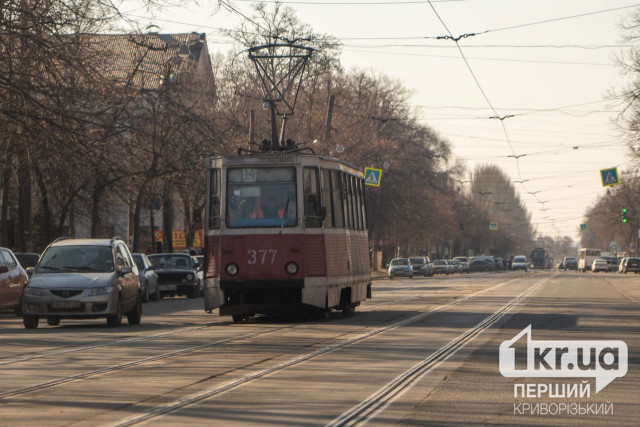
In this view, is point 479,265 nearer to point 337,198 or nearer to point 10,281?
point 10,281

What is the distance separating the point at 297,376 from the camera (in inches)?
505

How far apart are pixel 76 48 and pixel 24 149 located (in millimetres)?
3605

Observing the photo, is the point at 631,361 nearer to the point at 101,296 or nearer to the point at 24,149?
the point at 101,296

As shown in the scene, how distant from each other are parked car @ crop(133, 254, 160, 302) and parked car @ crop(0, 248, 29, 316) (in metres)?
8.62

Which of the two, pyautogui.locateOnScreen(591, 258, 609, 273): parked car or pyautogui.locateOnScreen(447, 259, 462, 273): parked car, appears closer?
pyautogui.locateOnScreen(447, 259, 462, 273): parked car

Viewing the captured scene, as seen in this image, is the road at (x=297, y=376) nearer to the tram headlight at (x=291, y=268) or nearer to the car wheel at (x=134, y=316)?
the car wheel at (x=134, y=316)

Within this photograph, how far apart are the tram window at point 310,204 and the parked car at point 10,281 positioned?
23.1 feet

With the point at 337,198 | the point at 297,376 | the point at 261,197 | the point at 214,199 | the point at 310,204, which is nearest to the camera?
the point at 297,376

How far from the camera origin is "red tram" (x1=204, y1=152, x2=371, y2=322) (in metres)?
22.3

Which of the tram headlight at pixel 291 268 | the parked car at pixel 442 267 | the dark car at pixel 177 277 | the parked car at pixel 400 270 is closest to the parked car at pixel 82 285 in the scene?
the tram headlight at pixel 291 268

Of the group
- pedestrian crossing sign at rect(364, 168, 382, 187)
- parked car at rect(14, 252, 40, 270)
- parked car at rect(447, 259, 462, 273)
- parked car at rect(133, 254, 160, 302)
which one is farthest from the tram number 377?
parked car at rect(447, 259, 462, 273)

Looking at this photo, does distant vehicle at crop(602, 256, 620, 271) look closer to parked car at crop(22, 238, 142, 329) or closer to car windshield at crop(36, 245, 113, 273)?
parked car at crop(22, 238, 142, 329)

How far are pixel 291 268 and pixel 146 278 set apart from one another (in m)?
14.8

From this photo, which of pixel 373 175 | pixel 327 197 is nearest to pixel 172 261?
pixel 327 197
